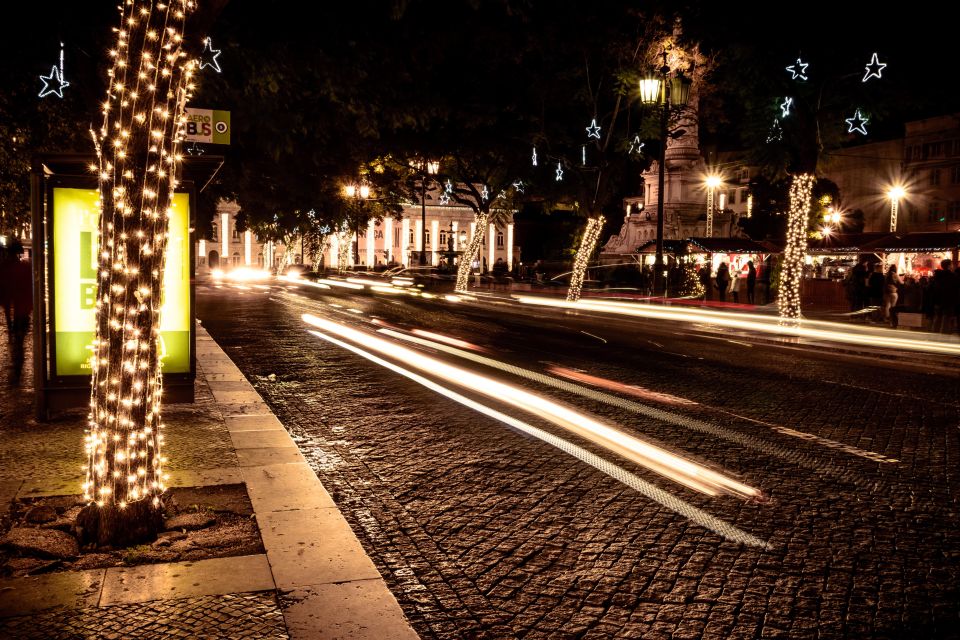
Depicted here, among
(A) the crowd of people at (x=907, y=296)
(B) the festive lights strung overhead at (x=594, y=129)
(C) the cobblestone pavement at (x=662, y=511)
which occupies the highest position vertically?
(B) the festive lights strung overhead at (x=594, y=129)

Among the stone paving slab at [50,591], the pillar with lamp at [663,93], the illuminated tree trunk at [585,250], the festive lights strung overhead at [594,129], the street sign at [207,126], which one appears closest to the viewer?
the stone paving slab at [50,591]

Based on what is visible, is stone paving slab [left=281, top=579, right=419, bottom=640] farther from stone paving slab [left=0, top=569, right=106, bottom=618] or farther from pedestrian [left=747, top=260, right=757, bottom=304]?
pedestrian [left=747, top=260, right=757, bottom=304]

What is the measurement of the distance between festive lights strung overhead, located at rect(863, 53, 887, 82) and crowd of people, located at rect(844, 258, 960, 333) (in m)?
5.11

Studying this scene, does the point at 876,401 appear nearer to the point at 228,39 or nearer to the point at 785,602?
the point at 785,602

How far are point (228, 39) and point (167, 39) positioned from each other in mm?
8769

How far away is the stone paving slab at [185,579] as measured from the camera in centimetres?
382

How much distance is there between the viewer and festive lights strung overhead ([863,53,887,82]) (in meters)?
17.7

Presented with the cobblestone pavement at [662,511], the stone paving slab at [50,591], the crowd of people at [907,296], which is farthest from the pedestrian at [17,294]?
the crowd of people at [907,296]

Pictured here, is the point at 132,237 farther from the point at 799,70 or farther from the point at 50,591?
the point at 799,70

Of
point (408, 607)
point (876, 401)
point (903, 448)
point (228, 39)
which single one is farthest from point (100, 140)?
point (876, 401)

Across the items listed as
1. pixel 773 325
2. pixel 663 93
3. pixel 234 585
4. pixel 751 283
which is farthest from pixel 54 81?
pixel 751 283

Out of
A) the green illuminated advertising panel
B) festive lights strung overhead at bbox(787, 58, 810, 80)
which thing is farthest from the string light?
festive lights strung overhead at bbox(787, 58, 810, 80)

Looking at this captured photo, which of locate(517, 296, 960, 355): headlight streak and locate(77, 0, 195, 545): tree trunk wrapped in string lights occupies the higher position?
locate(77, 0, 195, 545): tree trunk wrapped in string lights

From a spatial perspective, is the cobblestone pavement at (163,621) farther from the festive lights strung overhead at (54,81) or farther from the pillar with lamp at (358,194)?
the pillar with lamp at (358,194)
